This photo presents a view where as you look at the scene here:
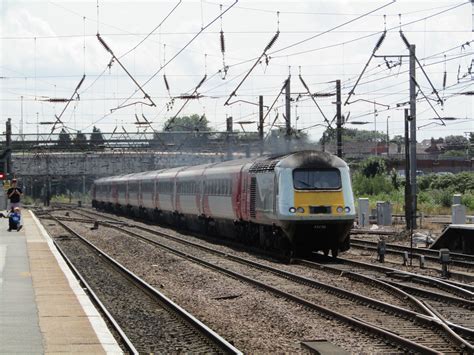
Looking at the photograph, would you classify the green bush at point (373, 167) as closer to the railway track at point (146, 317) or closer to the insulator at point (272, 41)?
the insulator at point (272, 41)

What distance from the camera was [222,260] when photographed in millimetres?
25250

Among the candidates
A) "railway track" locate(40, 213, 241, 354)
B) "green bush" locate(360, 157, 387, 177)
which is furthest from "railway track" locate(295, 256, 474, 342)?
"green bush" locate(360, 157, 387, 177)

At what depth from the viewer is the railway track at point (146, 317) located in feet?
38.6

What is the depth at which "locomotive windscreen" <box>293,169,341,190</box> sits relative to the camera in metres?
24.4

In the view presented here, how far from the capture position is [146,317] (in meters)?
14.7

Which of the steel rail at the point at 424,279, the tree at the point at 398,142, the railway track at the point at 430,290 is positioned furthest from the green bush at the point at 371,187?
the steel rail at the point at 424,279

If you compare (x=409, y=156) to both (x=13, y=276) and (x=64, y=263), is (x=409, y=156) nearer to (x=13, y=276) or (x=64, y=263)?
(x=64, y=263)

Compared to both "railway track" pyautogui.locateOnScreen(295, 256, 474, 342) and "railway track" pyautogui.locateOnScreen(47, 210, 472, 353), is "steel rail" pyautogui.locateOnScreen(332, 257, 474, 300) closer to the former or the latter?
"railway track" pyautogui.locateOnScreen(295, 256, 474, 342)

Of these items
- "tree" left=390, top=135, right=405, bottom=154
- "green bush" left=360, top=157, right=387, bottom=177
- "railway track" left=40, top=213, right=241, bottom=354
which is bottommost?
"railway track" left=40, top=213, right=241, bottom=354

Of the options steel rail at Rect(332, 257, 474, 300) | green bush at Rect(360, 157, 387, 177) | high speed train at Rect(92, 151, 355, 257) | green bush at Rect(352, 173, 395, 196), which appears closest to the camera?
steel rail at Rect(332, 257, 474, 300)

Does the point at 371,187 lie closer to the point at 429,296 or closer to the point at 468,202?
the point at 468,202

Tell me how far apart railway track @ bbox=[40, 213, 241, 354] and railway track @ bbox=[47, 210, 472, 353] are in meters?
2.08

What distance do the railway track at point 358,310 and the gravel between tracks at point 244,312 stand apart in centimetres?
19

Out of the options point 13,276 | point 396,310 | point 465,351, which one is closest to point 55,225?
point 13,276
